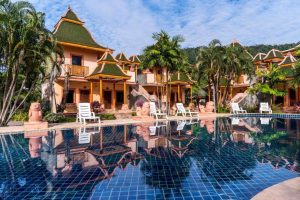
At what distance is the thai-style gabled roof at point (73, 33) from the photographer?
22.2 meters

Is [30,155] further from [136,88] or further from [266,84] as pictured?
[266,84]

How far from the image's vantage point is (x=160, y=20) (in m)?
24.4

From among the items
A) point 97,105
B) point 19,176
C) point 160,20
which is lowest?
point 19,176

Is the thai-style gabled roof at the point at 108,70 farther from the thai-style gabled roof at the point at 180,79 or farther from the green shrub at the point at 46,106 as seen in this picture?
the thai-style gabled roof at the point at 180,79

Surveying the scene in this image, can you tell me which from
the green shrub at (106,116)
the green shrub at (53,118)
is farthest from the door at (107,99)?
the green shrub at (53,118)

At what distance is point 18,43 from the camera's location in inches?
521

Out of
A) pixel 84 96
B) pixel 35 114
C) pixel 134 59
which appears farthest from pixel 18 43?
pixel 134 59

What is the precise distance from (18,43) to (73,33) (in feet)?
35.3

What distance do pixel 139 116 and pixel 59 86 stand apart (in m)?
8.68

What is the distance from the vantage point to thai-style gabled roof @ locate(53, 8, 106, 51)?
22.2 metres

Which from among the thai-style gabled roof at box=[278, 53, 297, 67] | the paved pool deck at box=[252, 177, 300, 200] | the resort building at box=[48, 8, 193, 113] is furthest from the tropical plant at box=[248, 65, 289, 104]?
the paved pool deck at box=[252, 177, 300, 200]

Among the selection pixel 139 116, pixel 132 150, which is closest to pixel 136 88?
pixel 139 116

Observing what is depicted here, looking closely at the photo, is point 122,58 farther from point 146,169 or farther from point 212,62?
point 146,169

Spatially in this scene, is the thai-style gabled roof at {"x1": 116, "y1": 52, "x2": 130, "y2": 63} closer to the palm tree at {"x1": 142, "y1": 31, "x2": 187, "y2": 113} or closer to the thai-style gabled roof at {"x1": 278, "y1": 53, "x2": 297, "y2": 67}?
the palm tree at {"x1": 142, "y1": 31, "x2": 187, "y2": 113}
